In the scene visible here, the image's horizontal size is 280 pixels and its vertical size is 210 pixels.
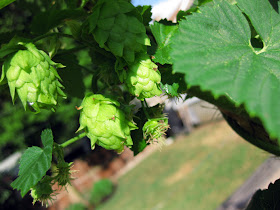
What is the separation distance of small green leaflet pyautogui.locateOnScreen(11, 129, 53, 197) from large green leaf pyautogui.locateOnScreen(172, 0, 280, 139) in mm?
364

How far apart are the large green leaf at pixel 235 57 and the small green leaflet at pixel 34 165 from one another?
14.3 inches

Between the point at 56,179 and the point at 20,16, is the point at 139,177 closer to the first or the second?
the point at 20,16

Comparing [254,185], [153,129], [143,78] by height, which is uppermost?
[143,78]

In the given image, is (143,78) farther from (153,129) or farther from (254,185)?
(254,185)

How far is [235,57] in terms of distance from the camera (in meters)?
0.51

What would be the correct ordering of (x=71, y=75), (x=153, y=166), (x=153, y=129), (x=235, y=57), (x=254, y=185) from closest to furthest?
(x=235, y=57) < (x=153, y=129) < (x=71, y=75) < (x=254, y=185) < (x=153, y=166)

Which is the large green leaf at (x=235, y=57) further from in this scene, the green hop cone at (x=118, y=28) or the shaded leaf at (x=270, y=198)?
the shaded leaf at (x=270, y=198)

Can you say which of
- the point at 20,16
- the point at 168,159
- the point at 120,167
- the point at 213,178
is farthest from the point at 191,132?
the point at 20,16

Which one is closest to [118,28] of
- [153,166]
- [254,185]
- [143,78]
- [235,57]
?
[143,78]

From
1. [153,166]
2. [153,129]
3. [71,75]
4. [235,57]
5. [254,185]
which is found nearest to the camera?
[235,57]

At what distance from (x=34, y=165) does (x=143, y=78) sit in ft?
1.09

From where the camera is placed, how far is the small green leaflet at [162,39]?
24.6 inches

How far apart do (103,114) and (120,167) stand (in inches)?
320

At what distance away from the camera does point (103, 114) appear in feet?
1.94
